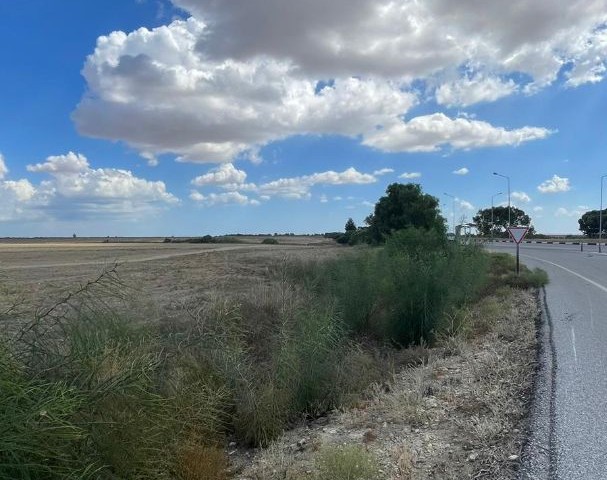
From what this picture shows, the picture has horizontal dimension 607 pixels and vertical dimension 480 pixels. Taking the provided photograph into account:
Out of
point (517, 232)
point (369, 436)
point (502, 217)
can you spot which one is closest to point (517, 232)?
point (517, 232)

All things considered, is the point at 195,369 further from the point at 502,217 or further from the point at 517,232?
the point at 502,217

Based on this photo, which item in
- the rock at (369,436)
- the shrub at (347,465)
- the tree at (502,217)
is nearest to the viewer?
the shrub at (347,465)

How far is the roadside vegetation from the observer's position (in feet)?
12.1

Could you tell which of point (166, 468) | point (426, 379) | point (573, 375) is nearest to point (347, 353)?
point (426, 379)

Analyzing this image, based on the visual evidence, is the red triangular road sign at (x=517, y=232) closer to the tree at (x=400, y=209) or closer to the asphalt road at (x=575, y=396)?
the asphalt road at (x=575, y=396)

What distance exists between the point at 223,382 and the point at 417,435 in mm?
2575

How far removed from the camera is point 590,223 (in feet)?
433

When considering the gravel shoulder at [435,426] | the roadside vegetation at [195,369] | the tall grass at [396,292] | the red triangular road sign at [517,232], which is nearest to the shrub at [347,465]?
the roadside vegetation at [195,369]

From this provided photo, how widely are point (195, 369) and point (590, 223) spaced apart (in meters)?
142

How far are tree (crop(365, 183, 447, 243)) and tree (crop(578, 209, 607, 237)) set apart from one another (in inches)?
3634

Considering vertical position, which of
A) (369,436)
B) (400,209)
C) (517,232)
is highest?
(400,209)

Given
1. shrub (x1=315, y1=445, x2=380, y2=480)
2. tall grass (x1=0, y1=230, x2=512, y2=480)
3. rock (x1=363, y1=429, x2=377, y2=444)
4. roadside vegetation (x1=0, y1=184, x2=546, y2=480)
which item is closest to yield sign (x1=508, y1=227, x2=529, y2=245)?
roadside vegetation (x1=0, y1=184, x2=546, y2=480)

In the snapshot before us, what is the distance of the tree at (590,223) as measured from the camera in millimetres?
129000

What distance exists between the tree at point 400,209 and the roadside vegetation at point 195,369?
30.2 m
